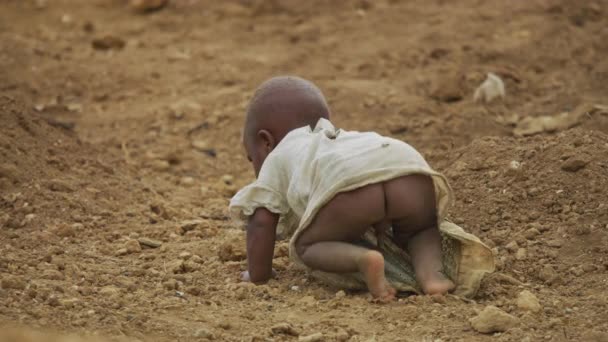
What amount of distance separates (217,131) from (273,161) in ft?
10.7

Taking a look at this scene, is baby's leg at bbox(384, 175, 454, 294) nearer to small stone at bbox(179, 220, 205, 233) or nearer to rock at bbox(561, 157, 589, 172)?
rock at bbox(561, 157, 589, 172)

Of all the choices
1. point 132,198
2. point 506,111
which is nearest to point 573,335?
point 132,198

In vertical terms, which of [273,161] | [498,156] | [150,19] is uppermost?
[273,161]

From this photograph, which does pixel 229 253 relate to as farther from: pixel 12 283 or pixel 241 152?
pixel 241 152

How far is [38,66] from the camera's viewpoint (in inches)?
364

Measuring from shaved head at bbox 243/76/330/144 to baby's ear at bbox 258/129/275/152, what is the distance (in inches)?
0.6

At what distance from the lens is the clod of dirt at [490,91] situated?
25.0 ft

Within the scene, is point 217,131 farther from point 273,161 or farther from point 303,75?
point 273,161

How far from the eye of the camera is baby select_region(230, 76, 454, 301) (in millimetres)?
4195

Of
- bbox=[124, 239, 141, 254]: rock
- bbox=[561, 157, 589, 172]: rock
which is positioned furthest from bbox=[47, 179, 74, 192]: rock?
bbox=[561, 157, 589, 172]: rock

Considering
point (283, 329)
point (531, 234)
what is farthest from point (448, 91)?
point (283, 329)

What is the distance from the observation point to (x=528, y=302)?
4.04 meters

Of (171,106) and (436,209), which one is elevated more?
(436,209)

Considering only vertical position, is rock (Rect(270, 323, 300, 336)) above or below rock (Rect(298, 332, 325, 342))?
below
